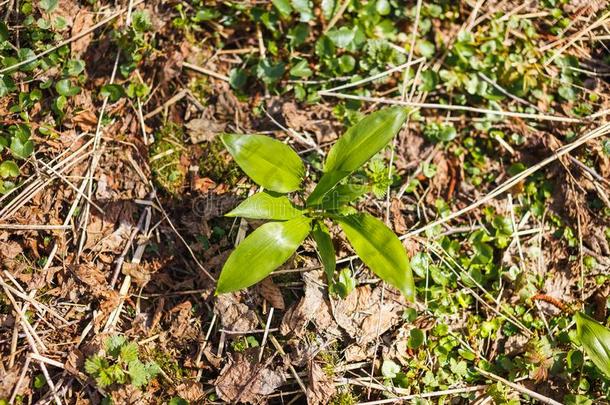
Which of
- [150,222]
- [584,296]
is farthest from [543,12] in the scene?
[150,222]

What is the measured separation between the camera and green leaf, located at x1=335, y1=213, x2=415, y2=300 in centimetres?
195

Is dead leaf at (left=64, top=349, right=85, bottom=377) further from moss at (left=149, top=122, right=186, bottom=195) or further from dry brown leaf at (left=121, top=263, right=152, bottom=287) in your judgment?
moss at (left=149, top=122, right=186, bottom=195)

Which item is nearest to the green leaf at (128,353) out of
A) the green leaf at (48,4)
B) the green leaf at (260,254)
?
the green leaf at (260,254)

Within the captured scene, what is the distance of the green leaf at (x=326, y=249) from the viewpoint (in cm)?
206

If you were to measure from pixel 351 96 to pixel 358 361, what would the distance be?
1.25 meters

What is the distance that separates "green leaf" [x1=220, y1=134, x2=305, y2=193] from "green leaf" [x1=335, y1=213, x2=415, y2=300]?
0.26 metres

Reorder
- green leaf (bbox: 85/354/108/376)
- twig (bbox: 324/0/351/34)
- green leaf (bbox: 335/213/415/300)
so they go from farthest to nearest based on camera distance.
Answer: twig (bbox: 324/0/351/34) → green leaf (bbox: 85/354/108/376) → green leaf (bbox: 335/213/415/300)

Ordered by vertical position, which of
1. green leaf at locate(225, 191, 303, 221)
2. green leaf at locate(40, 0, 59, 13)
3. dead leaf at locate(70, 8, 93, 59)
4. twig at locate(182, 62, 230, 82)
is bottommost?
green leaf at locate(225, 191, 303, 221)

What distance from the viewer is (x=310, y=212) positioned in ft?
7.29

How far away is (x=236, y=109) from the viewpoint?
8.66 feet

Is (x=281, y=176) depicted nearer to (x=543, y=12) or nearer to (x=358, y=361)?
(x=358, y=361)

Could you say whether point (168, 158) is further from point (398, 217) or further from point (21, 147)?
point (398, 217)

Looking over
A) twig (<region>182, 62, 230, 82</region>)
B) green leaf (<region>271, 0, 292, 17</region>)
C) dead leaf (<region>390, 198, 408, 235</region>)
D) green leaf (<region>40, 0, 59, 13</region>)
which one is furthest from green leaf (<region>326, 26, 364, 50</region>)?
green leaf (<region>40, 0, 59, 13</region>)

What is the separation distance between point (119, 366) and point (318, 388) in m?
0.78
